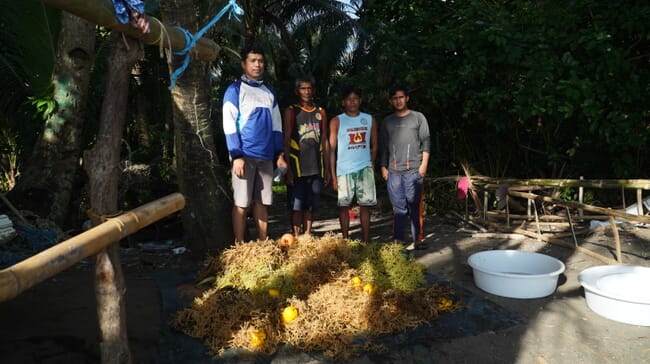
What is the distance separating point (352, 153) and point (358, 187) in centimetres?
35

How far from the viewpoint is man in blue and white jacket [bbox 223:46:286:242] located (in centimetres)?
398

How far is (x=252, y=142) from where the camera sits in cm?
409

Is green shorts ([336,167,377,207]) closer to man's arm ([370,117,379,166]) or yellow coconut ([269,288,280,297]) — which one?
man's arm ([370,117,379,166])

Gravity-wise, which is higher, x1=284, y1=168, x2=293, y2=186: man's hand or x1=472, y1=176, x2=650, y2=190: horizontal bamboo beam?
x1=284, y1=168, x2=293, y2=186: man's hand

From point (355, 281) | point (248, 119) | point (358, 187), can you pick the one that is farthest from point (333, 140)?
point (355, 281)

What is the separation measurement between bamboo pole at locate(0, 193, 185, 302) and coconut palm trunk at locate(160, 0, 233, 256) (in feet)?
6.41

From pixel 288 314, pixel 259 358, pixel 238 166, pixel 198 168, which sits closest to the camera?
pixel 259 358

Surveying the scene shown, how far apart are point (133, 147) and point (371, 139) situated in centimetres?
681

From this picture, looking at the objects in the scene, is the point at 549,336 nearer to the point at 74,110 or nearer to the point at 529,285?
the point at 529,285

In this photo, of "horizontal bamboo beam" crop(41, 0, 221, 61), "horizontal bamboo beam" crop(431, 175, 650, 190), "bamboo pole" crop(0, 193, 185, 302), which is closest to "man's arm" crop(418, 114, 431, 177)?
"horizontal bamboo beam" crop(431, 175, 650, 190)

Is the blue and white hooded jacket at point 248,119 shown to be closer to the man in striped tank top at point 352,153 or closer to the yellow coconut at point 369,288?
the man in striped tank top at point 352,153

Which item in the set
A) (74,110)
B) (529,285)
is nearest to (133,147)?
(74,110)

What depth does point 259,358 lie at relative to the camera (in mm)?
2699

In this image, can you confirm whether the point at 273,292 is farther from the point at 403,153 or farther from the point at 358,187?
the point at 403,153
